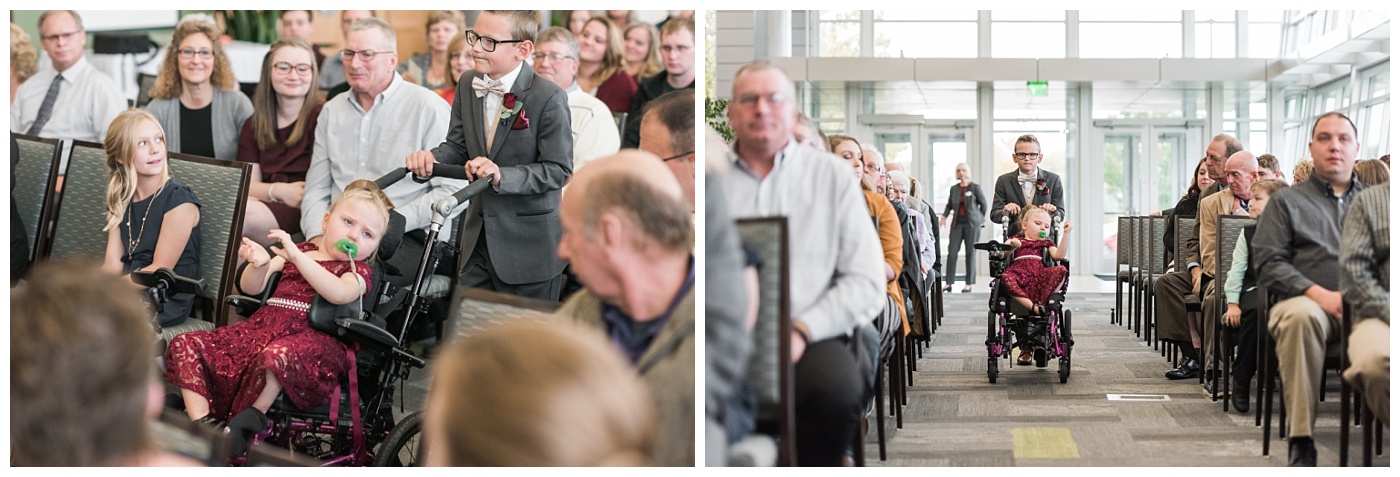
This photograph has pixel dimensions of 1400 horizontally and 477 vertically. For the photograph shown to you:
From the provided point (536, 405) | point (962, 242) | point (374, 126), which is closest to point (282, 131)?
point (374, 126)

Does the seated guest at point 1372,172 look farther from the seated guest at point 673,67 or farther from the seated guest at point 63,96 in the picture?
the seated guest at point 63,96

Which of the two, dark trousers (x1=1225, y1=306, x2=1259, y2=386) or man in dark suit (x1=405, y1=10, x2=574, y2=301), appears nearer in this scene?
man in dark suit (x1=405, y1=10, x2=574, y2=301)

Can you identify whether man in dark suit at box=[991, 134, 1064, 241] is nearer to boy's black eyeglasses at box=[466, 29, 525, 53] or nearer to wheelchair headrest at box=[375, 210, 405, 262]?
boy's black eyeglasses at box=[466, 29, 525, 53]

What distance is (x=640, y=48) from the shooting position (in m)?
4.93

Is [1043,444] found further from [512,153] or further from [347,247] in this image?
[347,247]

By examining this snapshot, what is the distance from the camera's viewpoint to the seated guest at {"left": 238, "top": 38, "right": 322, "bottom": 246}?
4.27m

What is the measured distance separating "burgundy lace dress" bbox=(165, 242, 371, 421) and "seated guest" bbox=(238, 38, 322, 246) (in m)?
0.84

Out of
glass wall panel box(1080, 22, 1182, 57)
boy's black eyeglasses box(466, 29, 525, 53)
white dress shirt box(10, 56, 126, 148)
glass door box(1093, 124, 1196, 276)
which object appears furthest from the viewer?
glass wall panel box(1080, 22, 1182, 57)

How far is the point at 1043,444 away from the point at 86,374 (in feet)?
8.36

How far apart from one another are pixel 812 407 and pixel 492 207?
123cm

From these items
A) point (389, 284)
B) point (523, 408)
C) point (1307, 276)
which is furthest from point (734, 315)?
Answer: point (1307, 276)

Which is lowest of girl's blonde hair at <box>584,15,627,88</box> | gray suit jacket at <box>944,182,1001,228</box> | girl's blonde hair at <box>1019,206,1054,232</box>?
girl's blonde hair at <box>1019,206,1054,232</box>

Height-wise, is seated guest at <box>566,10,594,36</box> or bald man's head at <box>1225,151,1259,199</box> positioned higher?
seated guest at <box>566,10,594,36</box>

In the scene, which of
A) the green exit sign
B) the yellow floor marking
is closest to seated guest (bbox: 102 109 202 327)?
the yellow floor marking
